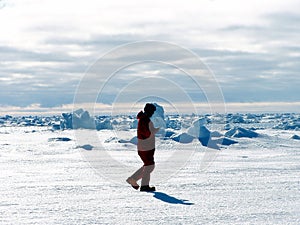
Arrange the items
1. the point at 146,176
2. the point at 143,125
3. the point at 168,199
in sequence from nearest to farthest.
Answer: the point at 168,199 < the point at 143,125 < the point at 146,176

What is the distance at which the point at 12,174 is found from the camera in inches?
278

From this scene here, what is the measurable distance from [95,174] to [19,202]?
7.74ft

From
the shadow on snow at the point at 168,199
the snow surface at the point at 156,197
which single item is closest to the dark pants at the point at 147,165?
the snow surface at the point at 156,197

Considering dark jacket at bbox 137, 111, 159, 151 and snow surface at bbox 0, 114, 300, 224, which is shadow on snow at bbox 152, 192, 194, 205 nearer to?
snow surface at bbox 0, 114, 300, 224

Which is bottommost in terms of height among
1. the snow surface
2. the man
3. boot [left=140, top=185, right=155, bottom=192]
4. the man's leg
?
the snow surface

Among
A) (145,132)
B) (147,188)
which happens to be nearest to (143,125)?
(145,132)

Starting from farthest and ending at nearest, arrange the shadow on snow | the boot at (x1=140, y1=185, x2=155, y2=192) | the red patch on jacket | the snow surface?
the boot at (x1=140, y1=185, x2=155, y2=192) < the red patch on jacket < the shadow on snow < the snow surface

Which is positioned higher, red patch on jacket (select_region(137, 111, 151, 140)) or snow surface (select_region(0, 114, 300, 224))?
red patch on jacket (select_region(137, 111, 151, 140))

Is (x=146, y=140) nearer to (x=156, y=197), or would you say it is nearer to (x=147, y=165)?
(x=147, y=165)

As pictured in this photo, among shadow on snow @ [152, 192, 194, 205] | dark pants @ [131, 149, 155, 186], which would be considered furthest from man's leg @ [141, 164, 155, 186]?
shadow on snow @ [152, 192, 194, 205]

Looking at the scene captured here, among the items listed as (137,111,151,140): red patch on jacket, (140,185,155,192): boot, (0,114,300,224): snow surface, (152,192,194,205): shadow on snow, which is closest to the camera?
(0,114,300,224): snow surface

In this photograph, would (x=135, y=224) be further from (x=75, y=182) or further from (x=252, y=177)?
(x=252, y=177)

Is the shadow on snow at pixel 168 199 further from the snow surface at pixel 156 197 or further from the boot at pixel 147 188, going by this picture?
the boot at pixel 147 188

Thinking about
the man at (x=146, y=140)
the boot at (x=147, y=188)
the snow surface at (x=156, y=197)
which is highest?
the man at (x=146, y=140)
